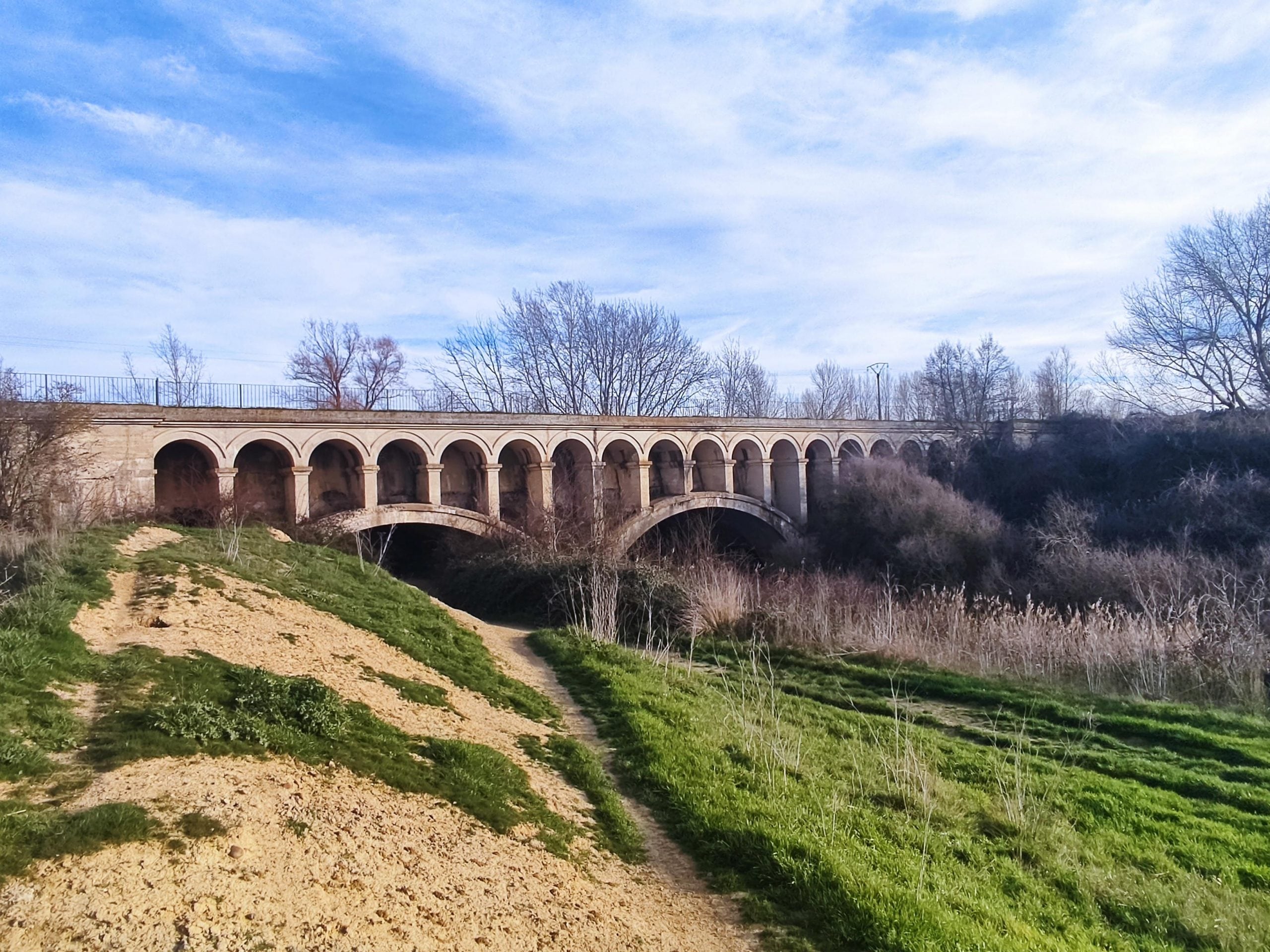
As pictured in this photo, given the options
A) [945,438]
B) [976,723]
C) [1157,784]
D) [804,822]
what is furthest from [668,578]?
[945,438]

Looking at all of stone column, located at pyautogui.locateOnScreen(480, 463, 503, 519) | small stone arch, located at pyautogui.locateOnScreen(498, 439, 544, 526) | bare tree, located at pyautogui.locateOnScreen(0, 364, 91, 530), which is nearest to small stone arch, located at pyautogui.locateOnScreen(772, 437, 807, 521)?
small stone arch, located at pyautogui.locateOnScreen(498, 439, 544, 526)

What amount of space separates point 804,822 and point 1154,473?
24.0 meters

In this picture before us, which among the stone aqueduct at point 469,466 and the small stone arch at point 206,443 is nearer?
the small stone arch at point 206,443

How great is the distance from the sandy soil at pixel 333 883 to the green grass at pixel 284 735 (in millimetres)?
141

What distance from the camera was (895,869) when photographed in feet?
13.4

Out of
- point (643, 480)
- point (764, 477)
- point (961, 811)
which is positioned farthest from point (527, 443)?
point (961, 811)

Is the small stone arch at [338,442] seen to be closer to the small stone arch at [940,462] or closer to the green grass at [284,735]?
the green grass at [284,735]

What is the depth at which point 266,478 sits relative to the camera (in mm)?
17953

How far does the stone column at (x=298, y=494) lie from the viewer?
55.5 ft

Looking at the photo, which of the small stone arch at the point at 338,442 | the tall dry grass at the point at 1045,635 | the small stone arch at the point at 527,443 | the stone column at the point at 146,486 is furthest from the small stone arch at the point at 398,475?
the tall dry grass at the point at 1045,635

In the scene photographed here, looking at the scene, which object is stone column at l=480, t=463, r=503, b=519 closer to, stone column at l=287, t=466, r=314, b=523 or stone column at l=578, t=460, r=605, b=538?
stone column at l=578, t=460, r=605, b=538

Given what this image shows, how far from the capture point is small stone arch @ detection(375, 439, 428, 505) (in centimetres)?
1981

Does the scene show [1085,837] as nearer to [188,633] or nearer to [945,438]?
[188,633]

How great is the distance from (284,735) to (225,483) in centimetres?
1329
